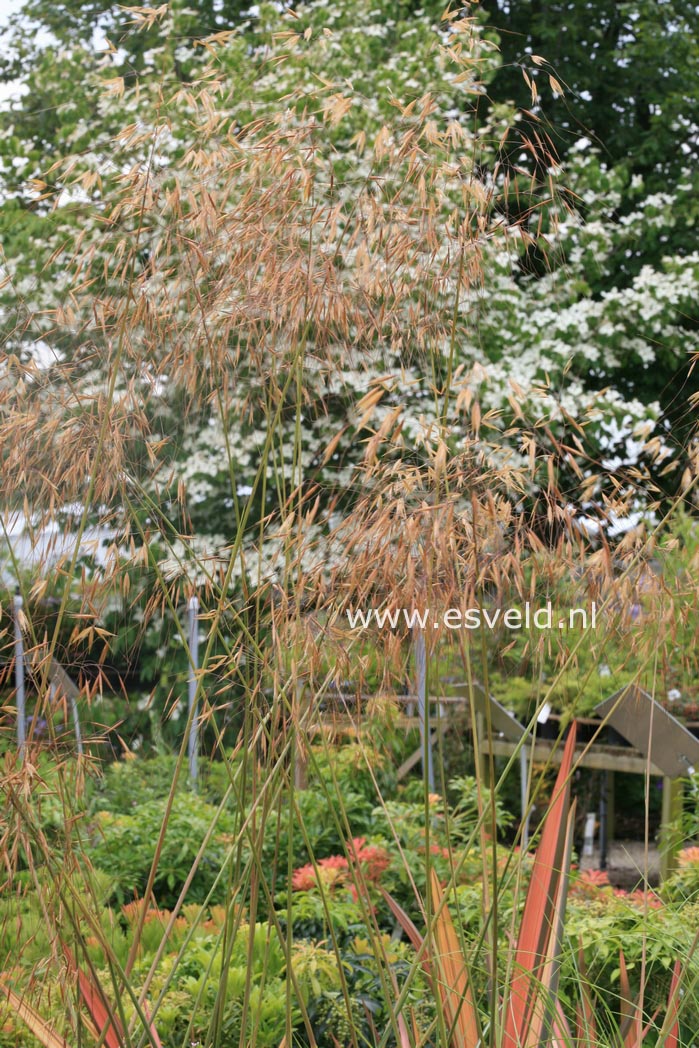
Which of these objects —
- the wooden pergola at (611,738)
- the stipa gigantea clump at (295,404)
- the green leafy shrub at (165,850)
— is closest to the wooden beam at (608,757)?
the wooden pergola at (611,738)

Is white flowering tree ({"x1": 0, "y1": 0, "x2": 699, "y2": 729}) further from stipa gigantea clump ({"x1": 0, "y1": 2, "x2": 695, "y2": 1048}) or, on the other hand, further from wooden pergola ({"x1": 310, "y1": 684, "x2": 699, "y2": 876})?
wooden pergola ({"x1": 310, "y1": 684, "x2": 699, "y2": 876})

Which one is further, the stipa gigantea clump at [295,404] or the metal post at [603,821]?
the metal post at [603,821]

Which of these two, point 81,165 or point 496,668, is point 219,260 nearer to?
point 496,668

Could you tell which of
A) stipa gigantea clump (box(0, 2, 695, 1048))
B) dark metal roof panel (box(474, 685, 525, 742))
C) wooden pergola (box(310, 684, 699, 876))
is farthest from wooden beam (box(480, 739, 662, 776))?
stipa gigantea clump (box(0, 2, 695, 1048))

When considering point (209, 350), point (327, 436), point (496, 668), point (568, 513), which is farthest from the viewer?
point (327, 436)

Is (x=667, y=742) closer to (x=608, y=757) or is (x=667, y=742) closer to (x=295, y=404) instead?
(x=608, y=757)

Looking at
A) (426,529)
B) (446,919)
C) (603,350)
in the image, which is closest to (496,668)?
(603,350)

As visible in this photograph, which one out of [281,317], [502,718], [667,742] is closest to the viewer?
[281,317]

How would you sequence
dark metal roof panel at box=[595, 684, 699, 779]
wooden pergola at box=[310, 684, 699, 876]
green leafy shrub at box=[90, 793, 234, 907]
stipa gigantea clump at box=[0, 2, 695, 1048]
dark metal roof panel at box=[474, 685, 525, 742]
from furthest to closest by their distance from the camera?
dark metal roof panel at box=[474, 685, 525, 742], green leafy shrub at box=[90, 793, 234, 907], dark metal roof panel at box=[595, 684, 699, 779], wooden pergola at box=[310, 684, 699, 876], stipa gigantea clump at box=[0, 2, 695, 1048]

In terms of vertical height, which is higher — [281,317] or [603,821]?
[281,317]

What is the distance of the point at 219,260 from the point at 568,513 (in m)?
0.83

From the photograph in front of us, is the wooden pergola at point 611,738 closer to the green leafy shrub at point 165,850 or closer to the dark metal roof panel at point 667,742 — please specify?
the dark metal roof panel at point 667,742

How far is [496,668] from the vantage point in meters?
5.86

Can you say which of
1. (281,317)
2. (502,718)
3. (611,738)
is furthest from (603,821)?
(281,317)
